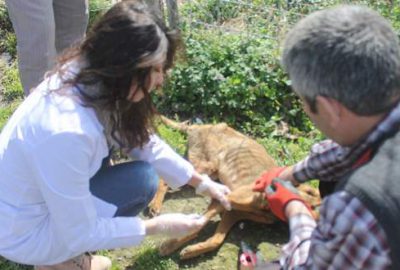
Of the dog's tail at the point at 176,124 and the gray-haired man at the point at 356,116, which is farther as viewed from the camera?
the dog's tail at the point at 176,124

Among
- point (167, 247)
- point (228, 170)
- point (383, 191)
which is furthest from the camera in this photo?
point (228, 170)

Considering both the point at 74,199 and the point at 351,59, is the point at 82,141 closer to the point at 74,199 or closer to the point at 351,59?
the point at 74,199

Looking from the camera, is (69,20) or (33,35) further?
(69,20)

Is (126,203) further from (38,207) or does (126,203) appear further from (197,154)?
(197,154)

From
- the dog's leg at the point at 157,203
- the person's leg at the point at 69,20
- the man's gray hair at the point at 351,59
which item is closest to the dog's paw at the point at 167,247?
the dog's leg at the point at 157,203

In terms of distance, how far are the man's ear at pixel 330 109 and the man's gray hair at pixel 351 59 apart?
2cm

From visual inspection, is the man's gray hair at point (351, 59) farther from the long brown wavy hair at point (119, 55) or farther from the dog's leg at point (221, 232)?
the dog's leg at point (221, 232)

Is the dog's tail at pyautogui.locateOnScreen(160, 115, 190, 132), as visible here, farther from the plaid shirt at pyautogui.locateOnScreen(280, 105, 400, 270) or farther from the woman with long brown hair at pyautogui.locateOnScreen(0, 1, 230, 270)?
the plaid shirt at pyautogui.locateOnScreen(280, 105, 400, 270)

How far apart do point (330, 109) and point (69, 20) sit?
9.19 ft

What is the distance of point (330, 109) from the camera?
75.1 inches

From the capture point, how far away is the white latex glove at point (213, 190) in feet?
10.6

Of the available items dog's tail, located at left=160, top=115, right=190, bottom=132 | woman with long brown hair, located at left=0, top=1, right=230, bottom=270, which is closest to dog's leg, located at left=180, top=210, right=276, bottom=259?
woman with long brown hair, located at left=0, top=1, right=230, bottom=270

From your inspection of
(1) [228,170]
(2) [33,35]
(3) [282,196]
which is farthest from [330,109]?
(2) [33,35]

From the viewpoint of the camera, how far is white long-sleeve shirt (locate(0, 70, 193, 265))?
2.38m
